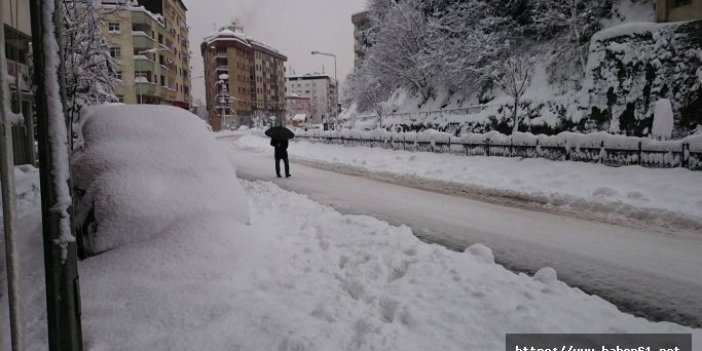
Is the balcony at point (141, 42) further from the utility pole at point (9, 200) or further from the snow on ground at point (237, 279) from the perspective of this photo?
the utility pole at point (9, 200)

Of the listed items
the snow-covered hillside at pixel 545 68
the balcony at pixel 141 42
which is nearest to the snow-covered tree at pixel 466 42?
the snow-covered hillside at pixel 545 68

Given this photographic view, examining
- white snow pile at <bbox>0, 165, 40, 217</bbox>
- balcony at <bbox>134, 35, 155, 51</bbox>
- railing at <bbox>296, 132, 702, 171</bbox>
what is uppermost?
balcony at <bbox>134, 35, 155, 51</bbox>

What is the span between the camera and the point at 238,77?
99688 mm

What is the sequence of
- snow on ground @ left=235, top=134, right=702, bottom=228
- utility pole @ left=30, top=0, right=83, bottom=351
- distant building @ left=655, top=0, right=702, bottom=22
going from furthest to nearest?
distant building @ left=655, top=0, right=702, bottom=22 → snow on ground @ left=235, top=134, right=702, bottom=228 → utility pole @ left=30, top=0, right=83, bottom=351

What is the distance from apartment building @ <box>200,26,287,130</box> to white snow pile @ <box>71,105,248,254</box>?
79444 mm

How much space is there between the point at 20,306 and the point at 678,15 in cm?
2509

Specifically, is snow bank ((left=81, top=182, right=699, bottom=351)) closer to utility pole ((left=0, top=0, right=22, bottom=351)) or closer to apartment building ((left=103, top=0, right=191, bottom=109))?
utility pole ((left=0, top=0, right=22, bottom=351))

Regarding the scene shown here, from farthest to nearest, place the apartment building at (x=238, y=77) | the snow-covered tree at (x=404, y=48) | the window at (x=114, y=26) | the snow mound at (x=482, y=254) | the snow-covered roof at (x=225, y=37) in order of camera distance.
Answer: the snow-covered roof at (x=225, y=37) → the apartment building at (x=238, y=77) → the window at (x=114, y=26) → the snow-covered tree at (x=404, y=48) → the snow mound at (x=482, y=254)

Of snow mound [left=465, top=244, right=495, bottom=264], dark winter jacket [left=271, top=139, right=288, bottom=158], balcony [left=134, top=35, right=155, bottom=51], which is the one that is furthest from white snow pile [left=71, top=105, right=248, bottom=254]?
balcony [left=134, top=35, right=155, bottom=51]

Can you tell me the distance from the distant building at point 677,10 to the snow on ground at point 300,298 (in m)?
20.6

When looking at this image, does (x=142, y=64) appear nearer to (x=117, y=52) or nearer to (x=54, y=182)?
(x=117, y=52)

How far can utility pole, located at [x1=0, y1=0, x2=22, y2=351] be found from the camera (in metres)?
2.19

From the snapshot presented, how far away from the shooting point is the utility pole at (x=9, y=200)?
7.18 ft

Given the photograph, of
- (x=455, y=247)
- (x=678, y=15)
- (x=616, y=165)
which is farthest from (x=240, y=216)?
(x=678, y=15)
